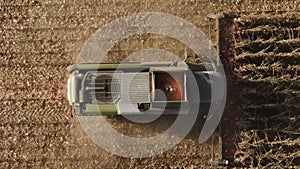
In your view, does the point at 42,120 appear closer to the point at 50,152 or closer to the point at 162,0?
the point at 50,152

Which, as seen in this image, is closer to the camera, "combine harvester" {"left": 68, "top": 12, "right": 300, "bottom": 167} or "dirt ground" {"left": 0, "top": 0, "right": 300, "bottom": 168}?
"combine harvester" {"left": 68, "top": 12, "right": 300, "bottom": 167}

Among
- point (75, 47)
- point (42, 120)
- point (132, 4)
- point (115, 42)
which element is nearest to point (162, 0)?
point (132, 4)

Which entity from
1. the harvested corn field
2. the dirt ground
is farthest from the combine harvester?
the dirt ground

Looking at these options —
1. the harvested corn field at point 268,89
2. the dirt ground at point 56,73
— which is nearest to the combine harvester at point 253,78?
the harvested corn field at point 268,89

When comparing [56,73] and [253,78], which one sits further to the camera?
[56,73]

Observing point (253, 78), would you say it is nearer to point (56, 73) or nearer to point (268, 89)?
point (268, 89)

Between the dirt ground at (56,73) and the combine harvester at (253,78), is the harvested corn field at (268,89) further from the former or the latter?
the dirt ground at (56,73)

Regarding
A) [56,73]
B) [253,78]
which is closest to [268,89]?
[253,78]

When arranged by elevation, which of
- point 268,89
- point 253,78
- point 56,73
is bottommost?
point 268,89

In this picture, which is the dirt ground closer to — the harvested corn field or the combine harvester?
the combine harvester
